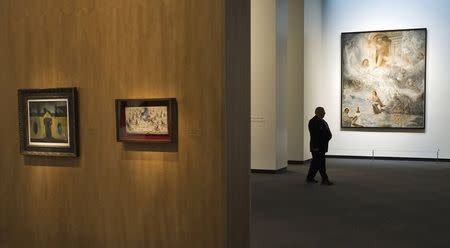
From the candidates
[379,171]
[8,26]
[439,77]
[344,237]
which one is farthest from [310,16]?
[8,26]

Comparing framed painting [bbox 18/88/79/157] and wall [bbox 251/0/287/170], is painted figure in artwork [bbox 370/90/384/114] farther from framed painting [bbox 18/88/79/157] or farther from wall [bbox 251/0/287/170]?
framed painting [bbox 18/88/79/157]

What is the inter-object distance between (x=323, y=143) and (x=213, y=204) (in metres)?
7.79

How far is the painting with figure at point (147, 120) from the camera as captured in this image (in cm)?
578

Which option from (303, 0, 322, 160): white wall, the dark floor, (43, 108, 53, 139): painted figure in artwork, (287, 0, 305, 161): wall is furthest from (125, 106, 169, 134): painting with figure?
(303, 0, 322, 160): white wall

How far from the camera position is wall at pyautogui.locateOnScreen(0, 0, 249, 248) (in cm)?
567

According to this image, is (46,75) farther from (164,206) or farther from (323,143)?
(323,143)

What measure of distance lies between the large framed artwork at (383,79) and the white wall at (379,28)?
0.26 meters

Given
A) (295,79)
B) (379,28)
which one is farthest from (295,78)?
(379,28)

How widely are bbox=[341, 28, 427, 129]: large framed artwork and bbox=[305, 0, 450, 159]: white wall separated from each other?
0.26m

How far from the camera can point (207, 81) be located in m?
5.63

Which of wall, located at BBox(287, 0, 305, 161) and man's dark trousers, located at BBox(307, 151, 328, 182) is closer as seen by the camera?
man's dark trousers, located at BBox(307, 151, 328, 182)

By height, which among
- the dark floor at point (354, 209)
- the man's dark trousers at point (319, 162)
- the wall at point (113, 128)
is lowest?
the dark floor at point (354, 209)

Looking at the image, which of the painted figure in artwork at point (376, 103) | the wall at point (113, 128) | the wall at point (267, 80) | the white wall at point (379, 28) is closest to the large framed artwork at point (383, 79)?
the painted figure in artwork at point (376, 103)

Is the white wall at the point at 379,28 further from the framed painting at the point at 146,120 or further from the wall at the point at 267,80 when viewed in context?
the framed painting at the point at 146,120
